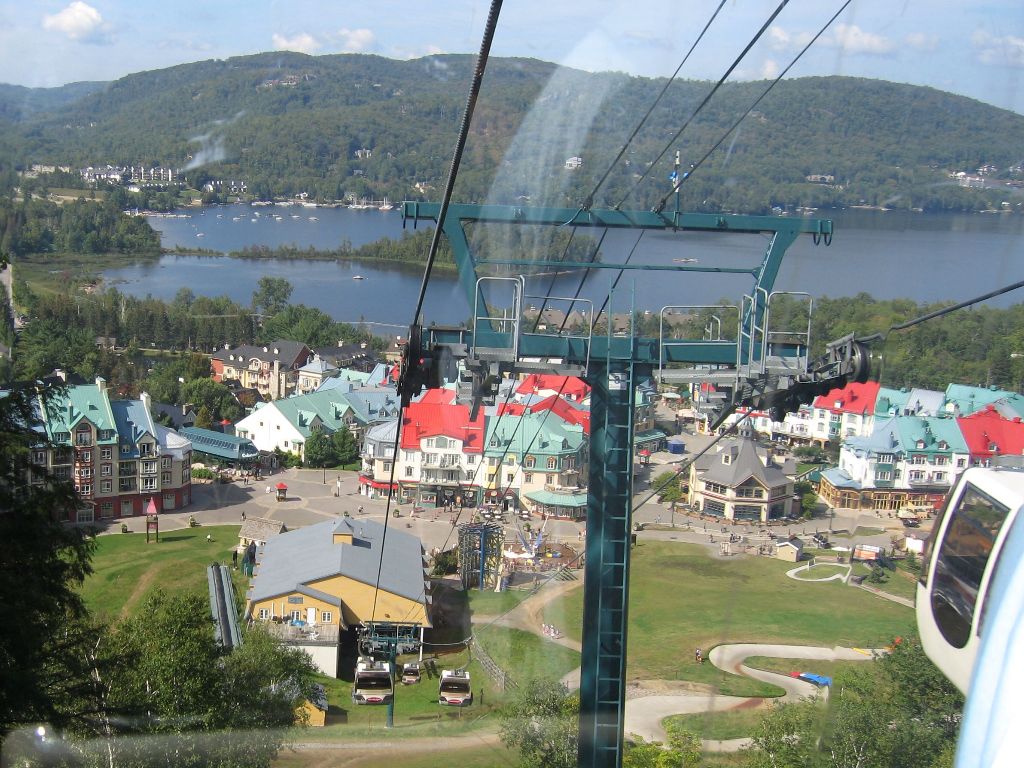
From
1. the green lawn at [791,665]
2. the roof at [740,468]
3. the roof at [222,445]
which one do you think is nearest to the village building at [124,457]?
the roof at [222,445]

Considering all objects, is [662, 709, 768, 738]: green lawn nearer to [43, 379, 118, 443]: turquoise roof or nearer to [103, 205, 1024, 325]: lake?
[103, 205, 1024, 325]: lake

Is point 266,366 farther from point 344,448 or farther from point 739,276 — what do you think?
point 739,276

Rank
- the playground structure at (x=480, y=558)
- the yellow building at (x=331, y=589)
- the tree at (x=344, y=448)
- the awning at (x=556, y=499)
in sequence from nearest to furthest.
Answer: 1. the yellow building at (x=331, y=589)
2. the playground structure at (x=480, y=558)
3. the awning at (x=556, y=499)
4. the tree at (x=344, y=448)

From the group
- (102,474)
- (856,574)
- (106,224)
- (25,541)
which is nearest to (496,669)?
(856,574)

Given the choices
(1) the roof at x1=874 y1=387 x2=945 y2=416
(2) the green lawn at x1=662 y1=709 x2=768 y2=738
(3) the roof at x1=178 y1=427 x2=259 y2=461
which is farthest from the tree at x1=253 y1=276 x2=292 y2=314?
(2) the green lawn at x1=662 y1=709 x2=768 y2=738

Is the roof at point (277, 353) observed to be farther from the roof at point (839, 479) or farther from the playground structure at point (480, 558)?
the roof at point (839, 479)

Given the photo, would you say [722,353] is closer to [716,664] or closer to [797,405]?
[797,405]
